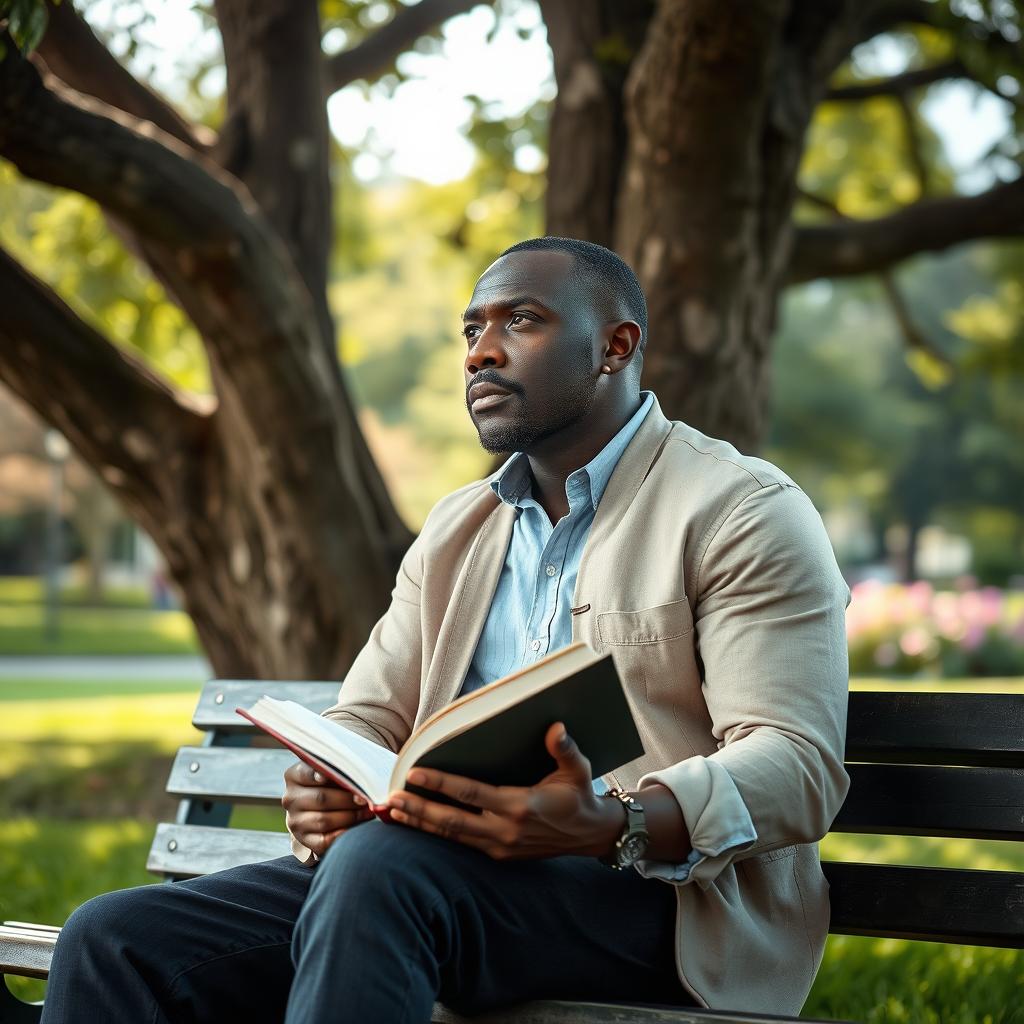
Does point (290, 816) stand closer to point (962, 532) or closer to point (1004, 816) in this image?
point (1004, 816)

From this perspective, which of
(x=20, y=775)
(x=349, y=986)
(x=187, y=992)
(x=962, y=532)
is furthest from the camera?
(x=962, y=532)

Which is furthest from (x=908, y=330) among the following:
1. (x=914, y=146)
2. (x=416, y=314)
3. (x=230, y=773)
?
(x=416, y=314)

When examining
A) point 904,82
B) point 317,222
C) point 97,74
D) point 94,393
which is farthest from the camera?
point 904,82

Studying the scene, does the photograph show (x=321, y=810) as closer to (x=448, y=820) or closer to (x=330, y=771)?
(x=330, y=771)

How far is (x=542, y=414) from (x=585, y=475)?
6.5 inches

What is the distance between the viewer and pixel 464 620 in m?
3.02

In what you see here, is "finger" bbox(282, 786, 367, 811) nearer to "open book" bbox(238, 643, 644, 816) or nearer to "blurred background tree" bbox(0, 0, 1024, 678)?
"open book" bbox(238, 643, 644, 816)

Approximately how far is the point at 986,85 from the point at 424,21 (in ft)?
10.2

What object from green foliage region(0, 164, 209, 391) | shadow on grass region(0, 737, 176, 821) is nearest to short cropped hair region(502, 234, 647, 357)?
shadow on grass region(0, 737, 176, 821)

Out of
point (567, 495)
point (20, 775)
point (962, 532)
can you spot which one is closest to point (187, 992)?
point (567, 495)

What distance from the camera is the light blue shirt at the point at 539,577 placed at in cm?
293

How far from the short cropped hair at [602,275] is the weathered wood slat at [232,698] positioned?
4.40 ft

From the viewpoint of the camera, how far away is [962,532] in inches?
1976

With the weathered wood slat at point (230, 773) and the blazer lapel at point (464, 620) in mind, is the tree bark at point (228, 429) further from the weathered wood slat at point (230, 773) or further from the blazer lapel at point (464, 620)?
the blazer lapel at point (464, 620)
